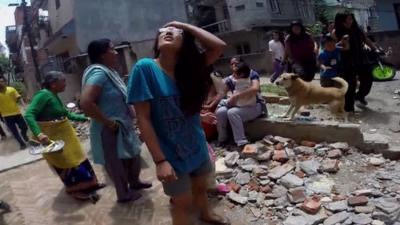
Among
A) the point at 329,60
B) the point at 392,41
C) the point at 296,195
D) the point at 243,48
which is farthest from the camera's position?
the point at 243,48

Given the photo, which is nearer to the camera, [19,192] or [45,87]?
[45,87]

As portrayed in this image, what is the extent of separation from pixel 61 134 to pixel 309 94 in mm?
3198

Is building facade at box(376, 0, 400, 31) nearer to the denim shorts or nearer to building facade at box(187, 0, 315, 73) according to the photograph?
building facade at box(187, 0, 315, 73)

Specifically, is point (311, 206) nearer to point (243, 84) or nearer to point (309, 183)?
point (309, 183)

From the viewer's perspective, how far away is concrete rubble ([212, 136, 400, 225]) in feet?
11.0

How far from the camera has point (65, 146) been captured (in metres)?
4.07

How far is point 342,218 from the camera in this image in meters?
3.24

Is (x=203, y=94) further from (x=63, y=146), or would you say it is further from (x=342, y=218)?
(x=63, y=146)

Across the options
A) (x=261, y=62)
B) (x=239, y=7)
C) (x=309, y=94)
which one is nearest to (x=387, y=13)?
(x=239, y=7)

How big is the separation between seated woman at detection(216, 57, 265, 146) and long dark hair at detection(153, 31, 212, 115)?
2416 mm

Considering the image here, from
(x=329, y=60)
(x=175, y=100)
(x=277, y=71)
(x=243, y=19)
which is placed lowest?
(x=277, y=71)

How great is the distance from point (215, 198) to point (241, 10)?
17870 mm

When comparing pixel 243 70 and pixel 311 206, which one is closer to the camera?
pixel 311 206

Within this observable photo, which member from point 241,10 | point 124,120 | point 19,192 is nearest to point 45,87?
point 124,120
